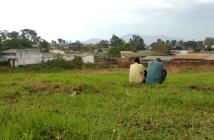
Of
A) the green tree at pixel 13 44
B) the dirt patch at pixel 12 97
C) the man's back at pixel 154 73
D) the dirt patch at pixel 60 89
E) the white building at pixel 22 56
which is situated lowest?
the white building at pixel 22 56

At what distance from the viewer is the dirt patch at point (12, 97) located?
332 inches

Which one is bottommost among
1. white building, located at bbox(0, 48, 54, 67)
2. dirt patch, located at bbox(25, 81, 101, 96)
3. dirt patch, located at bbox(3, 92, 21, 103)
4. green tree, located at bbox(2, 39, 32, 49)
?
white building, located at bbox(0, 48, 54, 67)

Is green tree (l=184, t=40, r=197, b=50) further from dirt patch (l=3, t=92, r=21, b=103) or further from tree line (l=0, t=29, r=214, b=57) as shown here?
dirt patch (l=3, t=92, r=21, b=103)

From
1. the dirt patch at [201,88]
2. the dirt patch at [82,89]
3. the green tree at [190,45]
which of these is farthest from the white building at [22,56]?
the green tree at [190,45]

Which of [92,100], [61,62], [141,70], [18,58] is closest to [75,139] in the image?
[92,100]

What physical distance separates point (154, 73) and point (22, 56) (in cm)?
4061

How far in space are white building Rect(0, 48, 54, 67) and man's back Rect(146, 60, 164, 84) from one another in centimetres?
3781

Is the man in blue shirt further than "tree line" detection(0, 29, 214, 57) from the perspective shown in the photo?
No

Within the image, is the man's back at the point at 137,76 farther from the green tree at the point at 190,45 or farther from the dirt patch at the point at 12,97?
the green tree at the point at 190,45

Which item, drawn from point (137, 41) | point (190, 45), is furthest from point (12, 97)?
point (190, 45)

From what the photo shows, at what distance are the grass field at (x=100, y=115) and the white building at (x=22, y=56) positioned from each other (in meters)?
39.6

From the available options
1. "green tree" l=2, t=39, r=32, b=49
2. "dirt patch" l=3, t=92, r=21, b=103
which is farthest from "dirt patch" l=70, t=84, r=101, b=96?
"green tree" l=2, t=39, r=32, b=49

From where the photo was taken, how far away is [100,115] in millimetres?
6508

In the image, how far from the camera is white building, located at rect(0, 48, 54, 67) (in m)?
49.1
